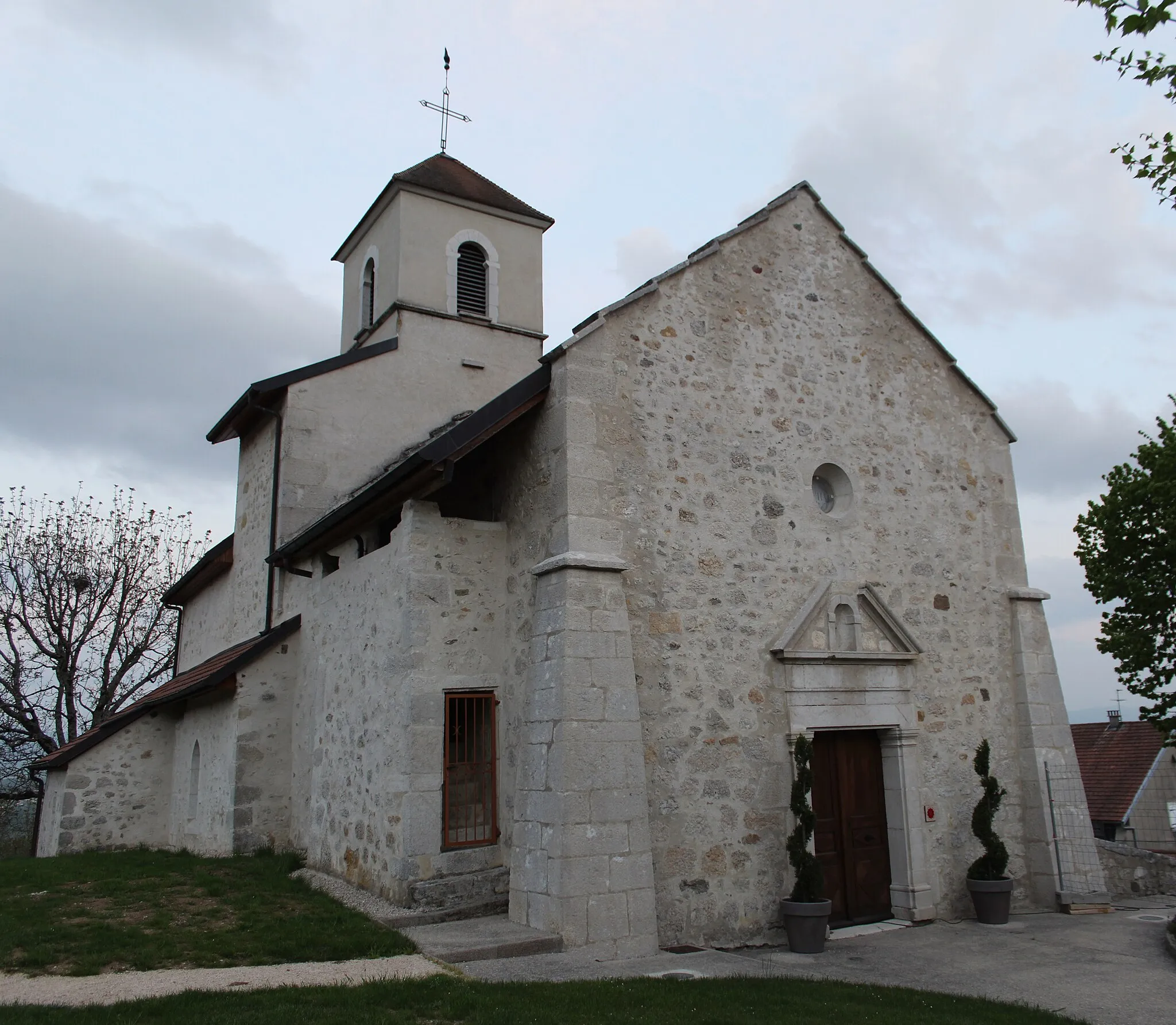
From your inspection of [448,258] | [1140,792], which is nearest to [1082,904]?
[448,258]

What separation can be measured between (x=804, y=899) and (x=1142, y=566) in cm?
625

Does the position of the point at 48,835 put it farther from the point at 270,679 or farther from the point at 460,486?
the point at 460,486

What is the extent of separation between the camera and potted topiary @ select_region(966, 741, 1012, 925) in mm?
9375

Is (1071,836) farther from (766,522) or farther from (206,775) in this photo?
(206,775)

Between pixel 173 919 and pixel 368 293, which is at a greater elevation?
pixel 368 293

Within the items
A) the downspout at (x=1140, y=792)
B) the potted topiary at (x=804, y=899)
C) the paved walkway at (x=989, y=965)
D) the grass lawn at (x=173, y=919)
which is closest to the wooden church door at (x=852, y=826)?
the paved walkway at (x=989, y=965)

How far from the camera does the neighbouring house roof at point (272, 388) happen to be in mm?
13234

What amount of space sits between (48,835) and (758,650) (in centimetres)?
1126

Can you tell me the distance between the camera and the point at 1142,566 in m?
11.0

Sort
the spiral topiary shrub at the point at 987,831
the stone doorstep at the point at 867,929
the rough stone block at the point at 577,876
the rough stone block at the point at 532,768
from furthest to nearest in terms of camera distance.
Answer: the spiral topiary shrub at the point at 987,831, the stone doorstep at the point at 867,929, the rough stone block at the point at 532,768, the rough stone block at the point at 577,876

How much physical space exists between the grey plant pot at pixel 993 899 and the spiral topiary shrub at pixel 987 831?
8 cm

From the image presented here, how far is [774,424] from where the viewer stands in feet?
32.6

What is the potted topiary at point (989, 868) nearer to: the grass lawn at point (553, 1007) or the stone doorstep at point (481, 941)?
the grass lawn at point (553, 1007)

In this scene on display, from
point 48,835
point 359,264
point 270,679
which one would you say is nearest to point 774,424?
point 270,679
